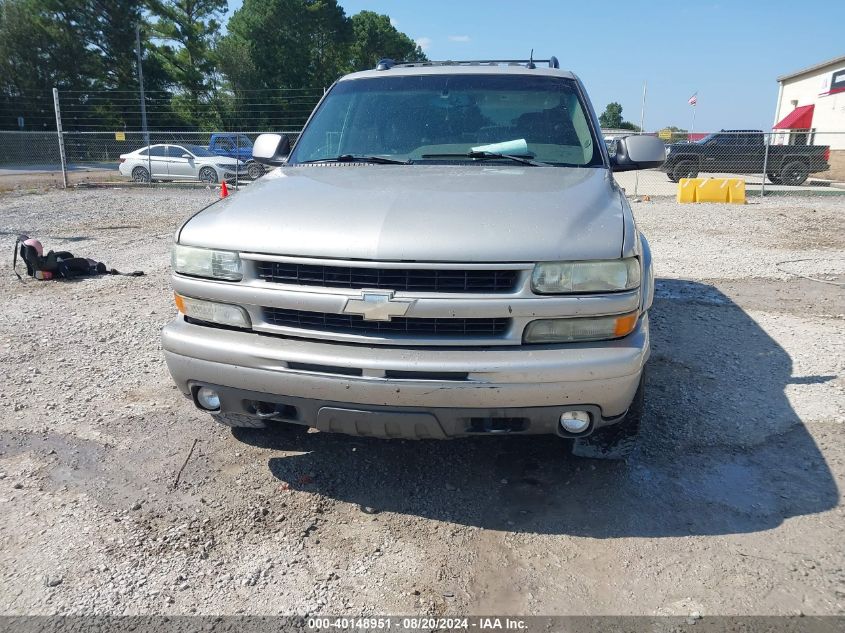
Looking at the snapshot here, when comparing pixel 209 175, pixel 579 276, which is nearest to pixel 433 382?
pixel 579 276

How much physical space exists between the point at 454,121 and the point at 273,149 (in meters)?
1.32

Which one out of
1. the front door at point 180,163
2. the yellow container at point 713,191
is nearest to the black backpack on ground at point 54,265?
the yellow container at point 713,191

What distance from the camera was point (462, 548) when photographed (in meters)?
2.64

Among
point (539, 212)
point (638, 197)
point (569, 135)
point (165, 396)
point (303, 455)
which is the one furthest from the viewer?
point (638, 197)

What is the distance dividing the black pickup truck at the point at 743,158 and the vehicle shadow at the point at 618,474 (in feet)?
54.4

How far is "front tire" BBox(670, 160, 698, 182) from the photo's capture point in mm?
20484

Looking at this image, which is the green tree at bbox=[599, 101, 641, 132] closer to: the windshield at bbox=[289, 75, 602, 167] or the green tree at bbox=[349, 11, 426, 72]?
the green tree at bbox=[349, 11, 426, 72]

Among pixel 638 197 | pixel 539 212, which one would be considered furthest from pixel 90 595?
pixel 638 197

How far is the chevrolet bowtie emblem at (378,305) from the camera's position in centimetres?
253

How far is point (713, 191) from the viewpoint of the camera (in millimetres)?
14891

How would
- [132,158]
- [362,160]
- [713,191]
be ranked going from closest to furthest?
[362,160]
[713,191]
[132,158]

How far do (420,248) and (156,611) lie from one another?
1.65 m

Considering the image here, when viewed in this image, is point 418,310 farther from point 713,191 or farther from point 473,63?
point 713,191

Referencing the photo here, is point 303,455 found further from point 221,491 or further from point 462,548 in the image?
point 462,548
